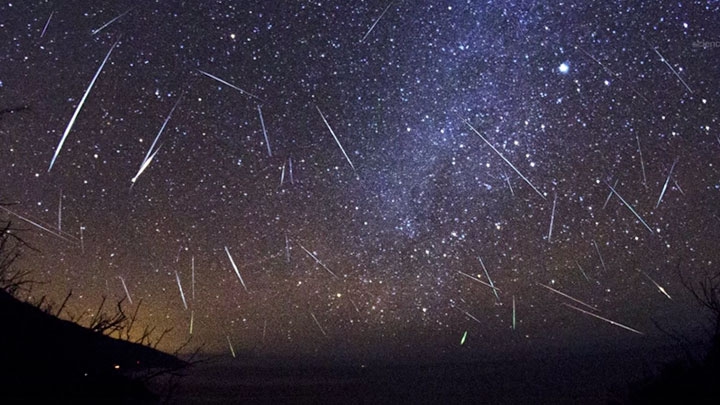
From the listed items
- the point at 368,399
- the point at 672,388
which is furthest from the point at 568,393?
the point at 672,388

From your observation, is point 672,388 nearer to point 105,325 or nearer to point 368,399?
point 105,325

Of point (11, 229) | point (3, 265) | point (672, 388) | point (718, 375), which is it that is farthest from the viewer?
point (672, 388)

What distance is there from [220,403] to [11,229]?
85209 millimetres

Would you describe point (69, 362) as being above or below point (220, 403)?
above

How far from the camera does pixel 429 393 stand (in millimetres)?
109750

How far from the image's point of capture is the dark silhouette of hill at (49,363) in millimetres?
5215

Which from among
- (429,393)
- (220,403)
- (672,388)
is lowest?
(220,403)

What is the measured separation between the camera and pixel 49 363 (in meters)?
5.99

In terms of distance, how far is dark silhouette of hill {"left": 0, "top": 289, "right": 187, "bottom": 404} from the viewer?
521cm

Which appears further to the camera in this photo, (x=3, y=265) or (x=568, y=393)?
(x=568, y=393)

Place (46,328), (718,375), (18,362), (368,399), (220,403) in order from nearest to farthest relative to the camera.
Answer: (18,362) → (46,328) → (718,375) → (220,403) → (368,399)

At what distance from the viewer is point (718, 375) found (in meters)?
13.4

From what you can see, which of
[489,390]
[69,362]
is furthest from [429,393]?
[69,362]

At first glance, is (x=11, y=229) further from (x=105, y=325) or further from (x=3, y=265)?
(x=105, y=325)
